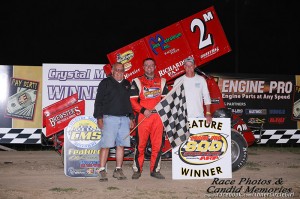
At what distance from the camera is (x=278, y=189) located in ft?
23.1

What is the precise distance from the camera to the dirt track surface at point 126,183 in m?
6.62

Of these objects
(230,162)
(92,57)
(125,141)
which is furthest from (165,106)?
(92,57)

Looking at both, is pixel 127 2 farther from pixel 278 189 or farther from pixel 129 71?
pixel 278 189

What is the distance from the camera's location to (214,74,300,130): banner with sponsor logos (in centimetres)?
1221

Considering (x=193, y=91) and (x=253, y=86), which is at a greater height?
(x=253, y=86)

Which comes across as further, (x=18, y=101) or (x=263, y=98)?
(x=263, y=98)

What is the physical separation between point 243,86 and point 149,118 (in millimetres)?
5061

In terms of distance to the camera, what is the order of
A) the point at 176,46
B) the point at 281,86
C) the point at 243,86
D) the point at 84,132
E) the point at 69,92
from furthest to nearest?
the point at 281,86 → the point at 243,86 → the point at 69,92 → the point at 176,46 → the point at 84,132

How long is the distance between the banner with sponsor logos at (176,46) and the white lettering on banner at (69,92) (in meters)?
2.15

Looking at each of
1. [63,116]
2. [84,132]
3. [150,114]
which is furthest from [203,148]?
[63,116]

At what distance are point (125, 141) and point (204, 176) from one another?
133cm

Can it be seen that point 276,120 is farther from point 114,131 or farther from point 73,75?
point 114,131

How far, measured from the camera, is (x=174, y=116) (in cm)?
779

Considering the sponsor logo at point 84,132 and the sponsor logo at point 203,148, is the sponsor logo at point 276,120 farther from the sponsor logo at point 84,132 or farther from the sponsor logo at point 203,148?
the sponsor logo at point 84,132
